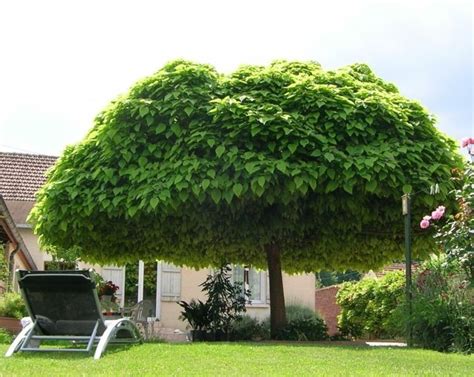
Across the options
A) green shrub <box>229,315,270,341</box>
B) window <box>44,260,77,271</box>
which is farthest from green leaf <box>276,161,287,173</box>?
green shrub <box>229,315,270,341</box>

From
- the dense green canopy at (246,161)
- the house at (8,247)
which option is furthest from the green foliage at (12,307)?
the dense green canopy at (246,161)

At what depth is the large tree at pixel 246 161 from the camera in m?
10.5

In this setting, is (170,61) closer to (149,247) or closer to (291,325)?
(149,247)

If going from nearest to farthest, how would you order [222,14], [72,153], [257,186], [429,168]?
1. [222,14]
2. [257,186]
3. [429,168]
4. [72,153]

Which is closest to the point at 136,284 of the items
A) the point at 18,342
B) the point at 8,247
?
the point at 8,247

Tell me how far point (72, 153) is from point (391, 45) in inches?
231

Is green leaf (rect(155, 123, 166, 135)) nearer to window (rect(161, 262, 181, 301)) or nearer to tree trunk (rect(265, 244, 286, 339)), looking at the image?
tree trunk (rect(265, 244, 286, 339))

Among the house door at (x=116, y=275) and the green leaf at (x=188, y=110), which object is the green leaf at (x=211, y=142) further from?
the house door at (x=116, y=275)

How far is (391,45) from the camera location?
30.0ft

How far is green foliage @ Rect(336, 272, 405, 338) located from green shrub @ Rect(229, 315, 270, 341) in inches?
133

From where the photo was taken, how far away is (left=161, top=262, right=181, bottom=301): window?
20.4 m

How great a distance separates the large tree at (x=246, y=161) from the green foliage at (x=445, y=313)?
2.13m

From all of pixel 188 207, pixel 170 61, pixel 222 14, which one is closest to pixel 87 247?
pixel 188 207

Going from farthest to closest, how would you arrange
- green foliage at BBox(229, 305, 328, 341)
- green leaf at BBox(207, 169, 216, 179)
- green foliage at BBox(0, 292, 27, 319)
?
green foliage at BBox(229, 305, 328, 341), green foliage at BBox(0, 292, 27, 319), green leaf at BBox(207, 169, 216, 179)
